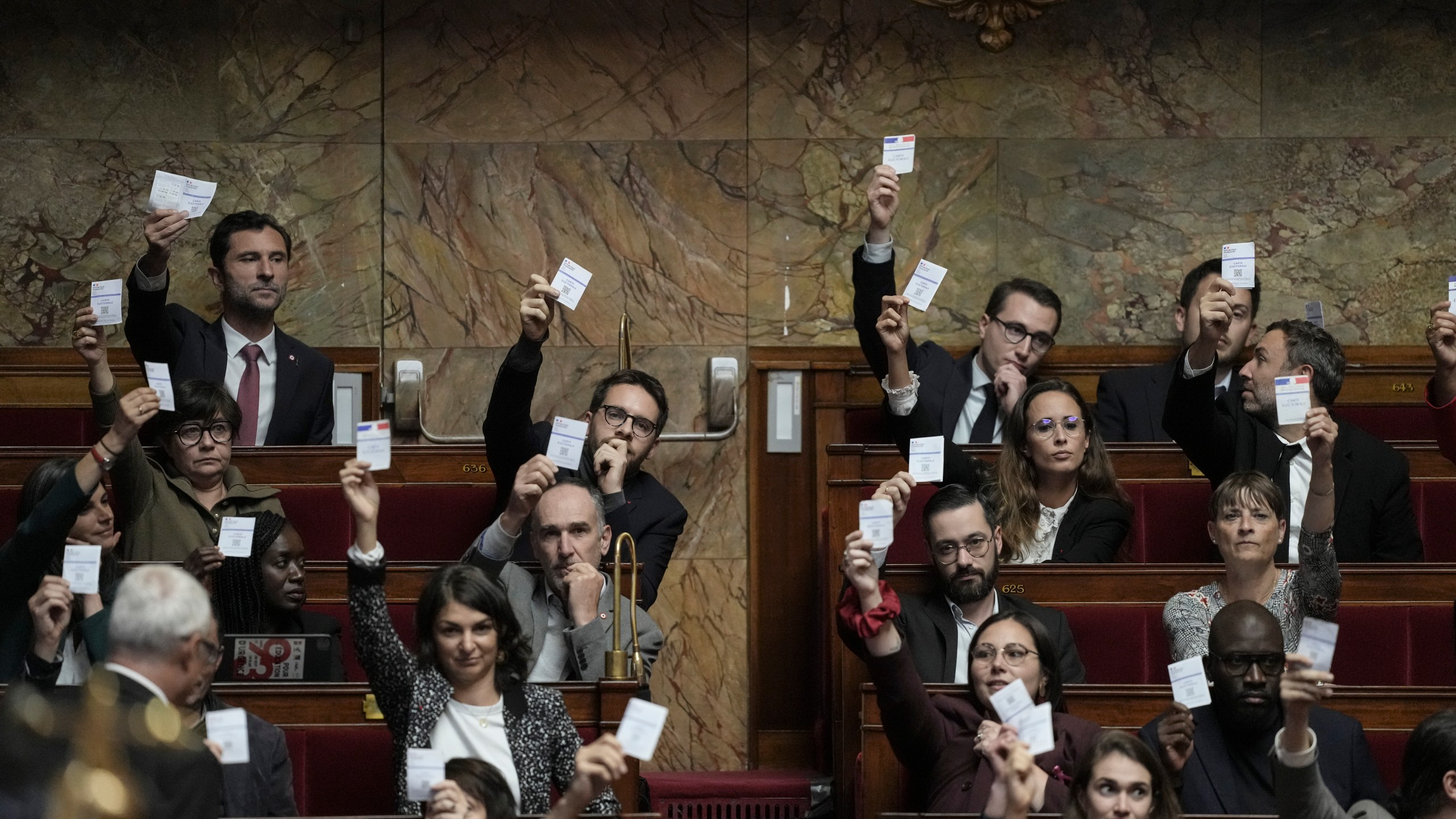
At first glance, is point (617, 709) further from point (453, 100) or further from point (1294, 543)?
point (453, 100)

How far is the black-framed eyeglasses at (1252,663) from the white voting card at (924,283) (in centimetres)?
108

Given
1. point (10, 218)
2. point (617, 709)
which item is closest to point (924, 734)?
point (617, 709)

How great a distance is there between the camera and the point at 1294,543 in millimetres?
3953

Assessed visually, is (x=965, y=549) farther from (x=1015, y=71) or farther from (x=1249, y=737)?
(x=1015, y=71)

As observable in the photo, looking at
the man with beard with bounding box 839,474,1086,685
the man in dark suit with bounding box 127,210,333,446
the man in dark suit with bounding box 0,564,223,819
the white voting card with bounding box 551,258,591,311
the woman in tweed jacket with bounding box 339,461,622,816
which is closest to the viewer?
the man in dark suit with bounding box 0,564,223,819

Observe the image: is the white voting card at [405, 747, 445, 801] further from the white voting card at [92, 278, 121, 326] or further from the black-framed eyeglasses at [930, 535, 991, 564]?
the white voting card at [92, 278, 121, 326]

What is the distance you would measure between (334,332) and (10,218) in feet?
2.92

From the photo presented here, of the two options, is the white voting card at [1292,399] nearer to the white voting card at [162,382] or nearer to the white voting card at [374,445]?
the white voting card at [374,445]

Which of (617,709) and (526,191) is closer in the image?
(617,709)

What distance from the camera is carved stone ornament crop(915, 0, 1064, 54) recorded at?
17.3 feet

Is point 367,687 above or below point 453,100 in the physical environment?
below

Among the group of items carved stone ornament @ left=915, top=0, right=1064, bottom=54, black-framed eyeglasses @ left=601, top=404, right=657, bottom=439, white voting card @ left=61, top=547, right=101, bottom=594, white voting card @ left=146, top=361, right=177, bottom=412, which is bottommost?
white voting card @ left=61, top=547, right=101, bottom=594

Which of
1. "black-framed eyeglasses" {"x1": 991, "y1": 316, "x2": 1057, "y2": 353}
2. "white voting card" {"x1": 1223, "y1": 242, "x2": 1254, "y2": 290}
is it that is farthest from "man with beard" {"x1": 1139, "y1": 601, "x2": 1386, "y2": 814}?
"black-framed eyeglasses" {"x1": 991, "y1": 316, "x2": 1057, "y2": 353}

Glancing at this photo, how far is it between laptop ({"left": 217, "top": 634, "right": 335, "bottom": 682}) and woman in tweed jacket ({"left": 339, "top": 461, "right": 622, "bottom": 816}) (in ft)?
1.51
